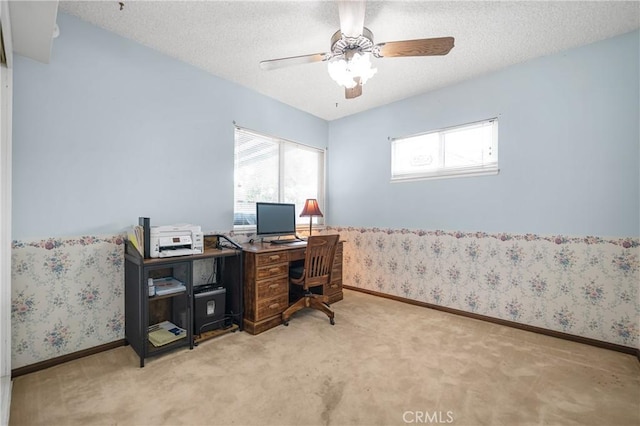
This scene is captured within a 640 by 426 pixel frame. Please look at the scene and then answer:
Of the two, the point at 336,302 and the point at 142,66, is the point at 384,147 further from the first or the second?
the point at 142,66

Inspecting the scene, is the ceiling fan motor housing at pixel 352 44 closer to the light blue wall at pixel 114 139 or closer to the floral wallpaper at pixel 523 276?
the light blue wall at pixel 114 139

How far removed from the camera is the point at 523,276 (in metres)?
2.65

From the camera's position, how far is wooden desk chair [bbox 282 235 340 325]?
270 centimetres

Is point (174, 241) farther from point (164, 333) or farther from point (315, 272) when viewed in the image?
point (315, 272)

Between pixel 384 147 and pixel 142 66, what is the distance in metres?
2.75

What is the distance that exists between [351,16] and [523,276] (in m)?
2.70

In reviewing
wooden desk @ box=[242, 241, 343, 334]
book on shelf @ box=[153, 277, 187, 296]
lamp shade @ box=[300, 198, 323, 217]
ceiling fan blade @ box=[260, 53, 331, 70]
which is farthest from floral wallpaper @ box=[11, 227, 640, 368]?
ceiling fan blade @ box=[260, 53, 331, 70]

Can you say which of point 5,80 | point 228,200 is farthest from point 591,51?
point 5,80

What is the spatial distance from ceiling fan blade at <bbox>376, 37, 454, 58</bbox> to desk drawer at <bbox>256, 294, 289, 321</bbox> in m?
2.24

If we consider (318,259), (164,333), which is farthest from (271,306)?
(164,333)

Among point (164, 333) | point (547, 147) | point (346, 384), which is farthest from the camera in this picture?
point (547, 147)

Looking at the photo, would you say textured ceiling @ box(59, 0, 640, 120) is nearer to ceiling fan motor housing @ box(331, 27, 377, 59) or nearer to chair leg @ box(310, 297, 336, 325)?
ceiling fan motor housing @ box(331, 27, 377, 59)

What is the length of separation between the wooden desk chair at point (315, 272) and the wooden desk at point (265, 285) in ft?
0.40

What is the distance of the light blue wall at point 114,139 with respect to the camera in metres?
1.92
